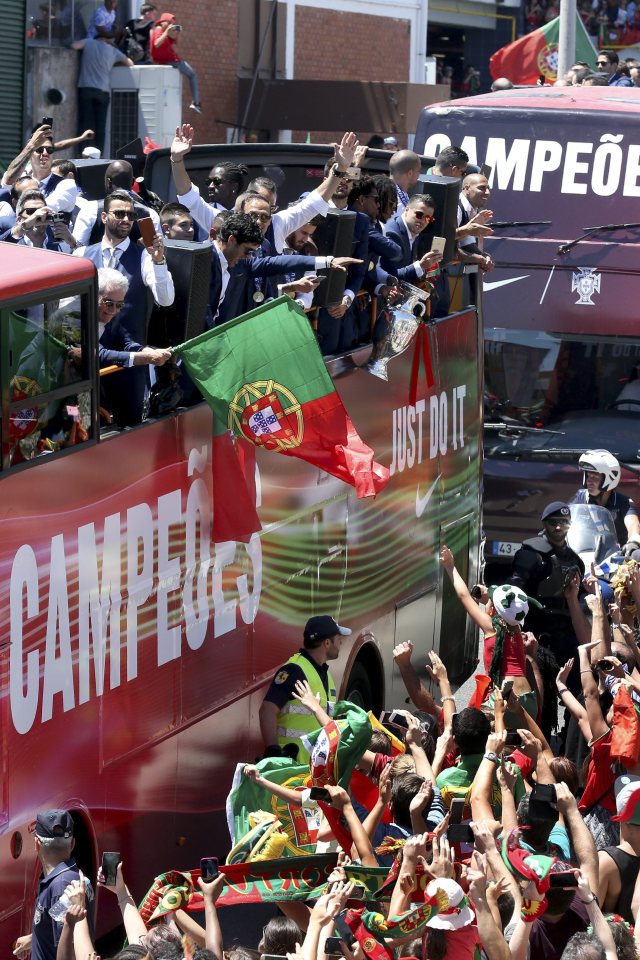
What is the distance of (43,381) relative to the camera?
6.92 m

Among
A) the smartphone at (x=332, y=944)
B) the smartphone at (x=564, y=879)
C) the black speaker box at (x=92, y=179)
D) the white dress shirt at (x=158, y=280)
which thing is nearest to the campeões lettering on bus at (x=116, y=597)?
the white dress shirt at (x=158, y=280)

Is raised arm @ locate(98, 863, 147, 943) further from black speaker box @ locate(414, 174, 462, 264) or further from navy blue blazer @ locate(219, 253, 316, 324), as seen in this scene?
black speaker box @ locate(414, 174, 462, 264)

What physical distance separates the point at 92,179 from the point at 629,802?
6481mm

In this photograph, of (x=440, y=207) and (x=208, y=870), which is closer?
(x=208, y=870)

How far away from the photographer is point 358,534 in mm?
10375

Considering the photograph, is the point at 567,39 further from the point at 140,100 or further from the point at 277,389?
the point at 277,389

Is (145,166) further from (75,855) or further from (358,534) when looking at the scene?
(75,855)

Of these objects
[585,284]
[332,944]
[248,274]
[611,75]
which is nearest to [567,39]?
[611,75]

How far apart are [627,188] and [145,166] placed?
13.8 feet

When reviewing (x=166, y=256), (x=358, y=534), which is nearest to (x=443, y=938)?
(x=166, y=256)

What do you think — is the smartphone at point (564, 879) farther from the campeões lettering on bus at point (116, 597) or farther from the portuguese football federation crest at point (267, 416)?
the portuguese football federation crest at point (267, 416)

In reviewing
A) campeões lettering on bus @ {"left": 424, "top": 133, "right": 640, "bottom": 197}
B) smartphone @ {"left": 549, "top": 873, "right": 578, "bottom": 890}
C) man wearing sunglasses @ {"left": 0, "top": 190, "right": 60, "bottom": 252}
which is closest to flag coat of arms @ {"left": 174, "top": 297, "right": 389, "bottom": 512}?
man wearing sunglasses @ {"left": 0, "top": 190, "right": 60, "bottom": 252}

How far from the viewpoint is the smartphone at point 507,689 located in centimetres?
885

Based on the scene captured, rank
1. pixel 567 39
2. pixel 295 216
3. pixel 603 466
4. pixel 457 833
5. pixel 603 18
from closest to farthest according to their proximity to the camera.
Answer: pixel 457 833 < pixel 295 216 < pixel 603 466 < pixel 567 39 < pixel 603 18
